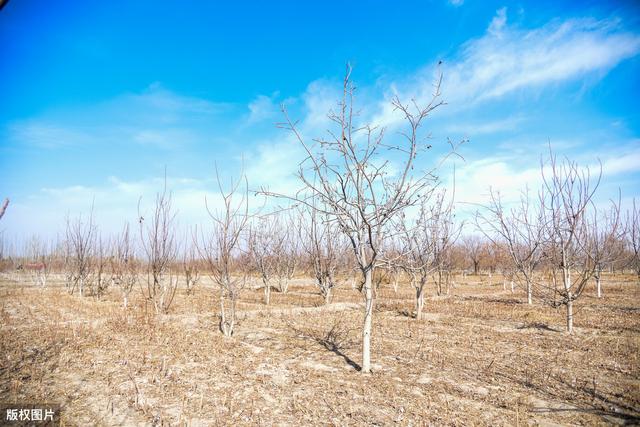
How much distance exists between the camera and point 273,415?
4227 millimetres

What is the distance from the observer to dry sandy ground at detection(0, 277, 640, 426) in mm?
4258

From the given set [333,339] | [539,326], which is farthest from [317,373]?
[539,326]

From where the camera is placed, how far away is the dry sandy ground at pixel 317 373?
4258 millimetres

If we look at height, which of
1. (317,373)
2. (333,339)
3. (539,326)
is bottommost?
(539,326)

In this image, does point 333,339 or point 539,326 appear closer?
point 333,339

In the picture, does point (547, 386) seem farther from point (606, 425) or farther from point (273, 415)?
point (273, 415)

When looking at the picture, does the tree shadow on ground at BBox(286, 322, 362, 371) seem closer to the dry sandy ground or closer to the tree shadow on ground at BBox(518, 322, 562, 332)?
the dry sandy ground

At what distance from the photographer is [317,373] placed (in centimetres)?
574

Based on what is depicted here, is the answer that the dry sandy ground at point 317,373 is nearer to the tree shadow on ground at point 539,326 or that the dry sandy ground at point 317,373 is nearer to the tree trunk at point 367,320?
the tree shadow on ground at point 539,326

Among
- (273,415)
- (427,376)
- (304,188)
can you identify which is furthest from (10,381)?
(427,376)

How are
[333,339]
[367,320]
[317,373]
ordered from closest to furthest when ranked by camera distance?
[367,320]
[317,373]
[333,339]

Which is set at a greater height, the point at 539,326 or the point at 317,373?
the point at 317,373

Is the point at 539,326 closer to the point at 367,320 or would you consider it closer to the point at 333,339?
the point at 333,339

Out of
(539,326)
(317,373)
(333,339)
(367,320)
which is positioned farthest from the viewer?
(539,326)
